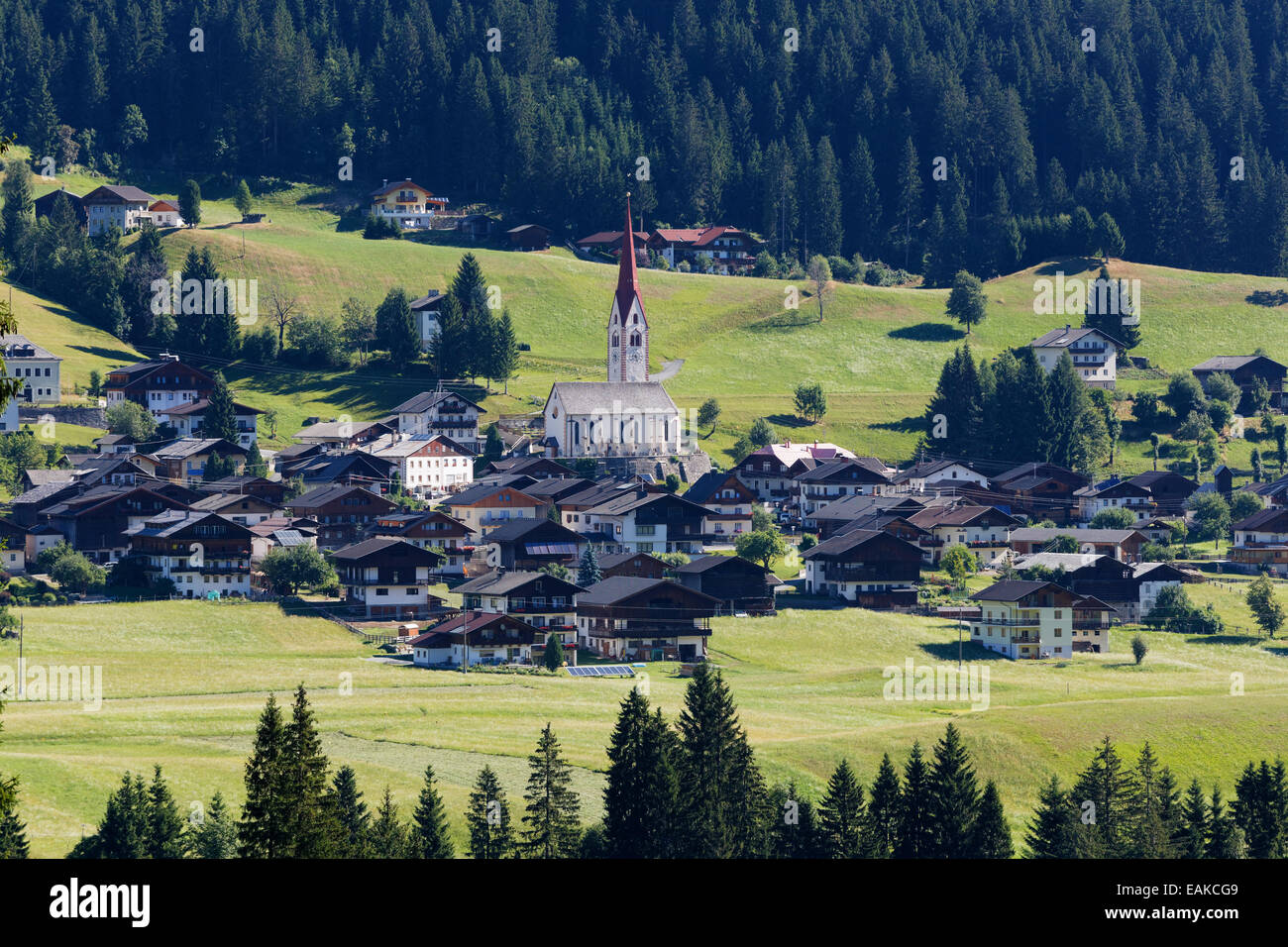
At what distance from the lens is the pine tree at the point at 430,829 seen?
46.4m

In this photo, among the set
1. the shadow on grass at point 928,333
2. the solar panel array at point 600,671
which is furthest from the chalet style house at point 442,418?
the shadow on grass at point 928,333

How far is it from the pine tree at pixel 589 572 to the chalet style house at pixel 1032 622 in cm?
2004

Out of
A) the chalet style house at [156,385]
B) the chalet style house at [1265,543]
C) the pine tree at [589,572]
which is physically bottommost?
the pine tree at [589,572]

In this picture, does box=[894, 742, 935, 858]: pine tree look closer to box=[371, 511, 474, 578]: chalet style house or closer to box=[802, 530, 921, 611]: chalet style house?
box=[802, 530, 921, 611]: chalet style house

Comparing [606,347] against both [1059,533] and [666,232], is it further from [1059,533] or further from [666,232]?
[1059,533]

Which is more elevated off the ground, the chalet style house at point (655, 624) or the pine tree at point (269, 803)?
the chalet style house at point (655, 624)

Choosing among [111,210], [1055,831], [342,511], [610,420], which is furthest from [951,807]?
[111,210]

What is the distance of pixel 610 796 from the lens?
5069 centimetres

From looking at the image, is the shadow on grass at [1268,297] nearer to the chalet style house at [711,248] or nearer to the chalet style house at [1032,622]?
the chalet style house at [711,248]

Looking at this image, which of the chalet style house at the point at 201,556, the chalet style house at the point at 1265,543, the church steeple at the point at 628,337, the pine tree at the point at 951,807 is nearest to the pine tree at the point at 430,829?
the pine tree at the point at 951,807

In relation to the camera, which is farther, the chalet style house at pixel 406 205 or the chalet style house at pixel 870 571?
the chalet style house at pixel 406 205

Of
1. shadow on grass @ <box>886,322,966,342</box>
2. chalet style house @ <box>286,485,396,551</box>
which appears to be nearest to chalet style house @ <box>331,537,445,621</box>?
chalet style house @ <box>286,485,396,551</box>

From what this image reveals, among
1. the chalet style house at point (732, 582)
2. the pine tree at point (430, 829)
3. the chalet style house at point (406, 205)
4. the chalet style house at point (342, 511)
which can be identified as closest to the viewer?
the pine tree at point (430, 829)

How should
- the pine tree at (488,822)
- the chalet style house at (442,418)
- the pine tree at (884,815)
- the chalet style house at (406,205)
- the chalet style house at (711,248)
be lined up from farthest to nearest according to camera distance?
1. the chalet style house at (406,205)
2. the chalet style house at (711,248)
3. the chalet style house at (442,418)
4. the pine tree at (884,815)
5. the pine tree at (488,822)
